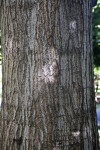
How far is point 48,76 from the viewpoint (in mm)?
2838

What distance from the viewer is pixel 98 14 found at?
7.48 meters

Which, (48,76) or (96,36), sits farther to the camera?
(96,36)

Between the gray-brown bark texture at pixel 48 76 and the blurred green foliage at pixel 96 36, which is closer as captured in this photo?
the gray-brown bark texture at pixel 48 76

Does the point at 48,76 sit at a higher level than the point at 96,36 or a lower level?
lower

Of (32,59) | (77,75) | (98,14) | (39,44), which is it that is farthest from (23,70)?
(98,14)

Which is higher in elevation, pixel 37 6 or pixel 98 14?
pixel 98 14

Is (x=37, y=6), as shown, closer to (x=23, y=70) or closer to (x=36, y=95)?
(x=23, y=70)

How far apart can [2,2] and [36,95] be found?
1.16 metres

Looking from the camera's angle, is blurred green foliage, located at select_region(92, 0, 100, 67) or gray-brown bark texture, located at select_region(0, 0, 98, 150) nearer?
gray-brown bark texture, located at select_region(0, 0, 98, 150)

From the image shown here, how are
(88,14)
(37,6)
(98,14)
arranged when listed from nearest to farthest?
(37,6) → (88,14) → (98,14)

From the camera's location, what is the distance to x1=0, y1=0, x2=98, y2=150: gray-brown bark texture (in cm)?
284

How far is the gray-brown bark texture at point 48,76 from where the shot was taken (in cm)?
284

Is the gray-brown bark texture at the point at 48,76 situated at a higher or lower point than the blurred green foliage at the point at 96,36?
lower

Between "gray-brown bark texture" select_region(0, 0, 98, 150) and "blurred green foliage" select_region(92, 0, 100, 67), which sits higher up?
"blurred green foliage" select_region(92, 0, 100, 67)
